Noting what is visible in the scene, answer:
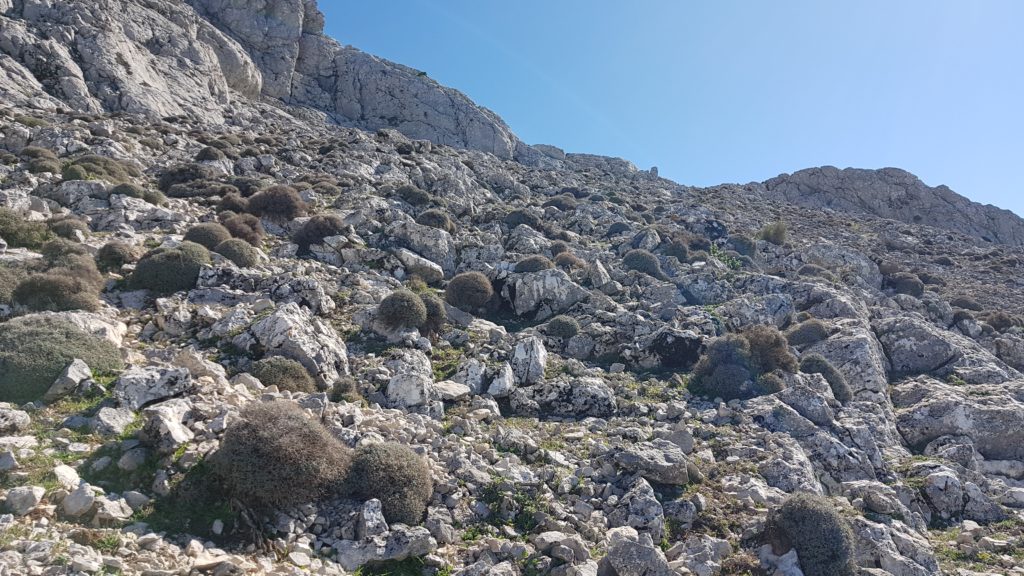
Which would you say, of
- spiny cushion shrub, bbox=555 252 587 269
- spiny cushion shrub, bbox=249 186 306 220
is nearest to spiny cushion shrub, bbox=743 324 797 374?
spiny cushion shrub, bbox=555 252 587 269

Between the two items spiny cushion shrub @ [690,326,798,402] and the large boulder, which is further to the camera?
spiny cushion shrub @ [690,326,798,402]

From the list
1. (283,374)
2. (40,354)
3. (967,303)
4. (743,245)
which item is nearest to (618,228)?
(743,245)

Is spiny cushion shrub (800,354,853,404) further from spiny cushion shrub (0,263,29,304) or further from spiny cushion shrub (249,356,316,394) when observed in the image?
spiny cushion shrub (0,263,29,304)

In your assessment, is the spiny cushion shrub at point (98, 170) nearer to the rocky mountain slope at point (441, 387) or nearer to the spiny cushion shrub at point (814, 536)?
the rocky mountain slope at point (441, 387)

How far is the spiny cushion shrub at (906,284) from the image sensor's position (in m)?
37.2

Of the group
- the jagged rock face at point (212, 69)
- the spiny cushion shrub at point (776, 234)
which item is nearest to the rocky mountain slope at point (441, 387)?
the jagged rock face at point (212, 69)

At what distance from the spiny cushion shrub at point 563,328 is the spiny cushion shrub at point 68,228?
59.6 ft

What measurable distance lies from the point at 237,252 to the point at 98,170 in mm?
12712

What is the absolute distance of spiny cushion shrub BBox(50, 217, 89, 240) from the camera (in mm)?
18500

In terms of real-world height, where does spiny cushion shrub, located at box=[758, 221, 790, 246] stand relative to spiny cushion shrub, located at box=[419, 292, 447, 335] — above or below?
above

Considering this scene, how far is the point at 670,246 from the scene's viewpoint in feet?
120

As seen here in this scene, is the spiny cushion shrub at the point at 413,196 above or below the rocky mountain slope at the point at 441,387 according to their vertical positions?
above

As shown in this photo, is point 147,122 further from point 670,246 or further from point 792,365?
point 792,365

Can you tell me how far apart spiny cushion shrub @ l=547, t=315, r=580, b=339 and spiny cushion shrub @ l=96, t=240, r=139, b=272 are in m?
15.8
